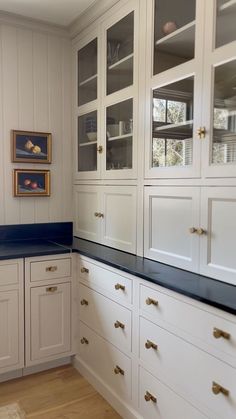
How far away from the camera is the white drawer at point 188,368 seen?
1.33 metres

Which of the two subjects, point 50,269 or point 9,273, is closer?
point 9,273

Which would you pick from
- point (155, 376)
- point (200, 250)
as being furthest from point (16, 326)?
point (200, 250)

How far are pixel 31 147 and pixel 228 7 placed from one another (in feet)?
5.80

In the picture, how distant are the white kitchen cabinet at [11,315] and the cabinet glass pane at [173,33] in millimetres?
1532

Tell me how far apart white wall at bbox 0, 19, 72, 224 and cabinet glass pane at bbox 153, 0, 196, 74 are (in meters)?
1.16

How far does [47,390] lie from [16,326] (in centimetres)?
46

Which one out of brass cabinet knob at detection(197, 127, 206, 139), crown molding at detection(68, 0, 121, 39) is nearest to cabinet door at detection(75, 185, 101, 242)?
brass cabinet knob at detection(197, 127, 206, 139)

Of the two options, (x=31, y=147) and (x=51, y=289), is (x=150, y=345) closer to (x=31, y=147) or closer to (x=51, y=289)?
(x=51, y=289)

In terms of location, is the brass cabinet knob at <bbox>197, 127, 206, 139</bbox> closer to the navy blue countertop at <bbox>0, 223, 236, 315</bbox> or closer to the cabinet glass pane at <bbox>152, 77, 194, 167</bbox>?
the cabinet glass pane at <bbox>152, 77, 194, 167</bbox>

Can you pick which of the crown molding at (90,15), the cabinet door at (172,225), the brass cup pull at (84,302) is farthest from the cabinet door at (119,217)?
the crown molding at (90,15)

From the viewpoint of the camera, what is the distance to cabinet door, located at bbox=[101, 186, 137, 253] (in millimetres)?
2260

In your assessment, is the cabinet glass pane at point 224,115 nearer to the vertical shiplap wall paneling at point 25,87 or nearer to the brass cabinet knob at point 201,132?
the brass cabinet knob at point 201,132

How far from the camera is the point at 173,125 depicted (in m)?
1.91

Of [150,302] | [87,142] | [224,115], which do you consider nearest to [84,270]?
[150,302]
